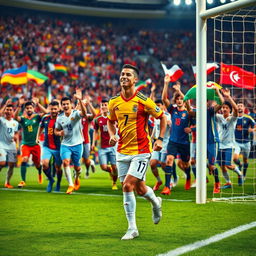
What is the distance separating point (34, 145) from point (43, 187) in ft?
3.79

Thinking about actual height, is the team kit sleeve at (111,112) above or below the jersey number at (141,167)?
above

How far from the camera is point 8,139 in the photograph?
14.2 metres

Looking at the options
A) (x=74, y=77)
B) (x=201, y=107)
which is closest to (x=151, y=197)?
(x=201, y=107)

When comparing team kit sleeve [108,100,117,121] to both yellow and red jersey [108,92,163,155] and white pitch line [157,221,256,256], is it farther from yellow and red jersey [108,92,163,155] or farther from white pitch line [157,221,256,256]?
white pitch line [157,221,256,256]

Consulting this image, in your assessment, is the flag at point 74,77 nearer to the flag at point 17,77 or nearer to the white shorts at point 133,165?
the flag at point 17,77

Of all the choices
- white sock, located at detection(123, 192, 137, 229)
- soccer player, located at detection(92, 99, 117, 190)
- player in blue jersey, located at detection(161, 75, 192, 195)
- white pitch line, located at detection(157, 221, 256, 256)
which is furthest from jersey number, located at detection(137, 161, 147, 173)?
soccer player, located at detection(92, 99, 117, 190)

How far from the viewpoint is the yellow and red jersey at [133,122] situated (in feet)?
22.1

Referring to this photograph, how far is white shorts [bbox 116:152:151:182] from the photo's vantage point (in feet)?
21.6

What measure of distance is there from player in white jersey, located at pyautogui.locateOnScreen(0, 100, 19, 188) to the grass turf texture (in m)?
2.55

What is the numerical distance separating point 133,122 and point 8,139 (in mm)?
8163

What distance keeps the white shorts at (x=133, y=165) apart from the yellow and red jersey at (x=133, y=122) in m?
0.06

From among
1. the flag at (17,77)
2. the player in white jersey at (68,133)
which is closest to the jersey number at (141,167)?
the player in white jersey at (68,133)

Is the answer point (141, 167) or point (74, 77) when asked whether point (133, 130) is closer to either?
point (141, 167)

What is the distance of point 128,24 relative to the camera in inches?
1594
